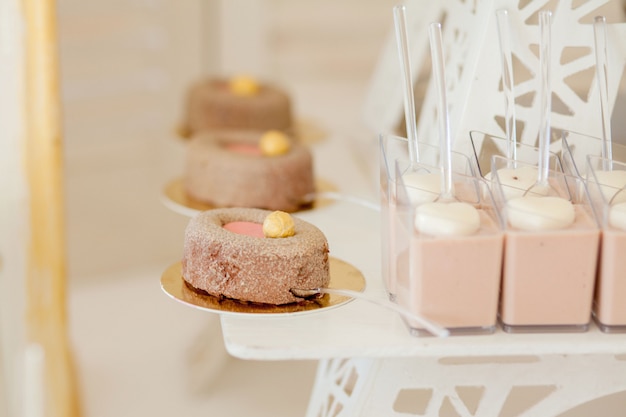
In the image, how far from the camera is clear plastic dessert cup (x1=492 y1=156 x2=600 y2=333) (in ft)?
2.60

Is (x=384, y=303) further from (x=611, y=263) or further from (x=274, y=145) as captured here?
(x=274, y=145)

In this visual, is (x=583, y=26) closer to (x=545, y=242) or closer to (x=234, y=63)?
(x=545, y=242)

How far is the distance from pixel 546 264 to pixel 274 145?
0.58 metres

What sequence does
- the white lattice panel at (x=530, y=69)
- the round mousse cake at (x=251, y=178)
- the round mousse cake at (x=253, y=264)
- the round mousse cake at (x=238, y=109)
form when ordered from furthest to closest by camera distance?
the round mousse cake at (x=238, y=109), the round mousse cake at (x=251, y=178), the white lattice panel at (x=530, y=69), the round mousse cake at (x=253, y=264)

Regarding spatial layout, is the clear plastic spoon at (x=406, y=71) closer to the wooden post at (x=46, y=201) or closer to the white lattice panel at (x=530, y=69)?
the white lattice panel at (x=530, y=69)

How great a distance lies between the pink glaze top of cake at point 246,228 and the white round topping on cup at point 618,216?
34cm

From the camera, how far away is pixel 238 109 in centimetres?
160

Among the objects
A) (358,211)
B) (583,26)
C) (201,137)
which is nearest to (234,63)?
(201,137)

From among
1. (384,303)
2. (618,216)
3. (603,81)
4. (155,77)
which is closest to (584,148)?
(603,81)

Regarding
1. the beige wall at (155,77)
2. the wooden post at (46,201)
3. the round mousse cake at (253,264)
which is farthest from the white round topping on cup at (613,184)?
the beige wall at (155,77)

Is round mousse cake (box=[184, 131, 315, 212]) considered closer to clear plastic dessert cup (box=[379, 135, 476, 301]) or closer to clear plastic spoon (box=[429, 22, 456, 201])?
clear plastic dessert cup (box=[379, 135, 476, 301])

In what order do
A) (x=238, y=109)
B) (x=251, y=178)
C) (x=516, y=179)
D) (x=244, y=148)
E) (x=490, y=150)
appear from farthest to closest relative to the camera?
(x=238, y=109) < (x=244, y=148) < (x=251, y=178) < (x=490, y=150) < (x=516, y=179)

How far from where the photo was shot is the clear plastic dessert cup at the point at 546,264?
0.79 meters

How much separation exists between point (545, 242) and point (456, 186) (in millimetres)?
113
